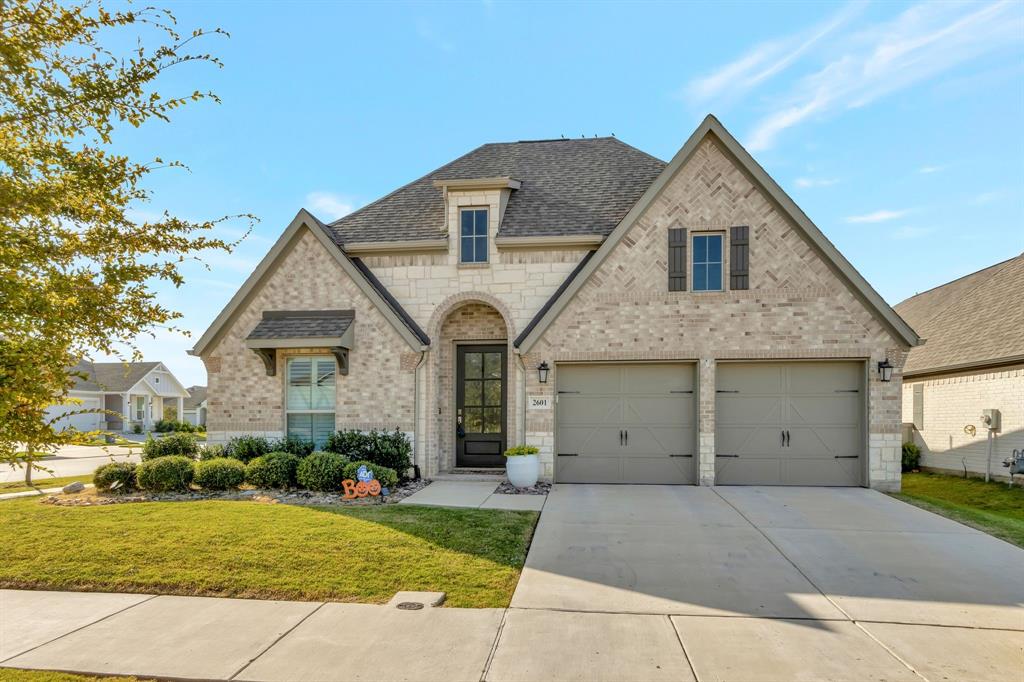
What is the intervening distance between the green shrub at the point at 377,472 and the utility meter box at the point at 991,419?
48.0 ft

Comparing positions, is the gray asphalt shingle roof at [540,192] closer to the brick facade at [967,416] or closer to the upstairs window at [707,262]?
the upstairs window at [707,262]

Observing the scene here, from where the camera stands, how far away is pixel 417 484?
1252 cm

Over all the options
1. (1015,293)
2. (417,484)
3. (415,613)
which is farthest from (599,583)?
(1015,293)

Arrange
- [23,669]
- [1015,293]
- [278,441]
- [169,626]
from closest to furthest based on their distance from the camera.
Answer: [23,669]
[169,626]
[278,441]
[1015,293]

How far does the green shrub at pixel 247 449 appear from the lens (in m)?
12.8

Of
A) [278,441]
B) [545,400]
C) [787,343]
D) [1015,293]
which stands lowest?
[278,441]

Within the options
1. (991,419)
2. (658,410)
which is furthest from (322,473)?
(991,419)

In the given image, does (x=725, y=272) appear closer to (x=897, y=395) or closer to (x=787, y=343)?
(x=787, y=343)

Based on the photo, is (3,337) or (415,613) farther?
(415,613)

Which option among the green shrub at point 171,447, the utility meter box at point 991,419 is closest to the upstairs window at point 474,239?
the green shrub at point 171,447

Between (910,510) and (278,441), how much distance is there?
1250 centimetres

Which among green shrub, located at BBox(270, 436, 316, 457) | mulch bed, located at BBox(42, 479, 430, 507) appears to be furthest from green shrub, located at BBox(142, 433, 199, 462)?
green shrub, located at BBox(270, 436, 316, 457)

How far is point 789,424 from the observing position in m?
12.4

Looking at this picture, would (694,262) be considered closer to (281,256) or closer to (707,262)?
(707,262)
